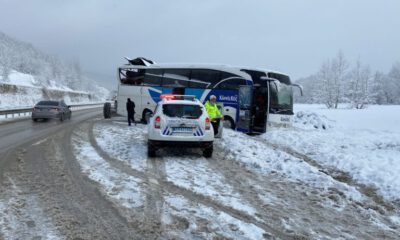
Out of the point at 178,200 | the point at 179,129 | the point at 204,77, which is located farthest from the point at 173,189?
the point at 204,77

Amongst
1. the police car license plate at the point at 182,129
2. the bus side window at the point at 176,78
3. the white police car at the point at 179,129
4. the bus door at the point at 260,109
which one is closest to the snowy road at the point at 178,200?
the white police car at the point at 179,129

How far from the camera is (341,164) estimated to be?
1016cm

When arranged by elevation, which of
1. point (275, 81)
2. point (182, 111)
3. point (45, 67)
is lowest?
point (182, 111)

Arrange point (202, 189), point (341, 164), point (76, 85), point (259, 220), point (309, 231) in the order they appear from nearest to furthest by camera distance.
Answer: point (309, 231)
point (259, 220)
point (202, 189)
point (341, 164)
point (76, 85)

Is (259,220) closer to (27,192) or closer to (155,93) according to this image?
(27,192)

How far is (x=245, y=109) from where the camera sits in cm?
1878

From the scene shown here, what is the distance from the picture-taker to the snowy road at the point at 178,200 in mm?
4879

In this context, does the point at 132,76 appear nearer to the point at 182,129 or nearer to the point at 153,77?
the point at 153,77

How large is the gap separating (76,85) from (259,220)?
133m

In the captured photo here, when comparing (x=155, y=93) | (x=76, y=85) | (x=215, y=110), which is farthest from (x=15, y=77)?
(x=215, y=110)

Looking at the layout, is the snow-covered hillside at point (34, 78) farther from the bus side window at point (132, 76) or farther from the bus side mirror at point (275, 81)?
the bus side mirror at point (275, 81)

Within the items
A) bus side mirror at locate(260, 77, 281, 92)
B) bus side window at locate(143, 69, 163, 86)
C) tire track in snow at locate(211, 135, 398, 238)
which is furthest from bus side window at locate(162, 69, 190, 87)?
tire track in snow at locate(211, 135, 398, 238)

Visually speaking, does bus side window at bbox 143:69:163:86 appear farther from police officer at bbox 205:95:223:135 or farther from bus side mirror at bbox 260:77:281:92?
police officer at bbox 205:95:223:135

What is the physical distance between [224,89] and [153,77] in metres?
4.91
